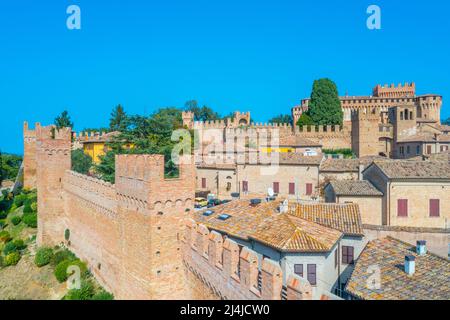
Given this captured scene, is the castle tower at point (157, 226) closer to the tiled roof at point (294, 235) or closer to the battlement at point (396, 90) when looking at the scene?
the tiled roof at point (294, 235)

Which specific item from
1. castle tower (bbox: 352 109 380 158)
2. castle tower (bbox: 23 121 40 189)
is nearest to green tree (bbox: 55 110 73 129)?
castle tower (bbox: 23 121 40 189)

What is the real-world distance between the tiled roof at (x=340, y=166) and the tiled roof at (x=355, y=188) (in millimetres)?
5340

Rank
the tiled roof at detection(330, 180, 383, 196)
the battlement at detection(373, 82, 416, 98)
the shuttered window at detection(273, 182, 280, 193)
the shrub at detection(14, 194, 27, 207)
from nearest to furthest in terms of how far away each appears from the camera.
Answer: the tiled roof at detection(330, 180, 383, 196) → the shuttered window at detection(273, 182, 280, 193) → the shrub at detection(14, 194, 27, 207) → the battlement at detection(373, 82, 416, 98)

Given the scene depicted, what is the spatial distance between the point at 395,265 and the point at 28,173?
4158 centimetres

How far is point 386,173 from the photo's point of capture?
24984 millimetres

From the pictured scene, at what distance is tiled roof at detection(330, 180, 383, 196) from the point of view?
25078 mm

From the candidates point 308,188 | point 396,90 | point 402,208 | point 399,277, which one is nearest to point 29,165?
point 308,188

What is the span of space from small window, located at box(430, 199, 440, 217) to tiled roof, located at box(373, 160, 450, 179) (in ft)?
4.45

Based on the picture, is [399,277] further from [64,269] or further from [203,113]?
[203,113]

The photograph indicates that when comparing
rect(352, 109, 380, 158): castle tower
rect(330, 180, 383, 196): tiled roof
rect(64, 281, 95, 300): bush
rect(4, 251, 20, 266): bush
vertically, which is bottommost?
rect(4, 251, 20, 266): bush

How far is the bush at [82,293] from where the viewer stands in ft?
67.6

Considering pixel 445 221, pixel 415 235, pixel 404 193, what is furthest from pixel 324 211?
pixel 445 221

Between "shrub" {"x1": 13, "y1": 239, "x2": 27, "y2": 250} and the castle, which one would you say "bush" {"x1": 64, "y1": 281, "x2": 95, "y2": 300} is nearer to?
"shrub" {"x1": 13, "y1": 239, "x2": 27, "y2": 250}

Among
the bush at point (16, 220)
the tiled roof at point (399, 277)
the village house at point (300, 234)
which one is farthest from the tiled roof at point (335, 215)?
the bush at point (16, 220)
